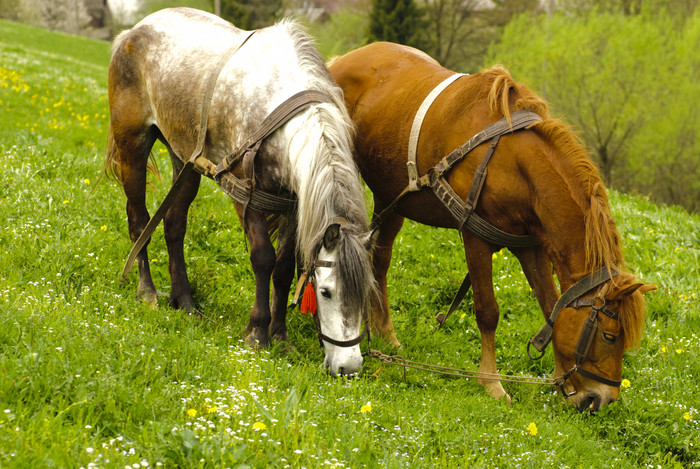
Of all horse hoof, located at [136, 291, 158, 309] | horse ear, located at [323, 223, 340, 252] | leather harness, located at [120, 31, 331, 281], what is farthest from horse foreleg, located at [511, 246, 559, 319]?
horse hoof, located at [136, 291, 158, 309]

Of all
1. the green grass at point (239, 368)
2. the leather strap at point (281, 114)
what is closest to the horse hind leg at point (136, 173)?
the green grass at point (239, 368)

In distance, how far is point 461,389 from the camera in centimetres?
458

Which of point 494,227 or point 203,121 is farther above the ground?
point 203,121

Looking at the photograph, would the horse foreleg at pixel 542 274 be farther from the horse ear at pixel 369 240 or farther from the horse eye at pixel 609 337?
the horse ear at pixel 369 240

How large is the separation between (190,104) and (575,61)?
71.7 ft

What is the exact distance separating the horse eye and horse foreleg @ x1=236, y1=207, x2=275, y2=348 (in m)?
2.22

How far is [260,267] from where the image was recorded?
4371mm

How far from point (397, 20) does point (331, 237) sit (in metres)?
27.6

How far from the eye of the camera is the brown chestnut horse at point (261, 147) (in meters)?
3.82

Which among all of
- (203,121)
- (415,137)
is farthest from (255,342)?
(415,137)

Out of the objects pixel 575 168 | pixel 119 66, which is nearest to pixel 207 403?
pixel 575 168

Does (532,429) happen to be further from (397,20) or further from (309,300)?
(397,20)

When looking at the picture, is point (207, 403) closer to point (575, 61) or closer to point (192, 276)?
point (192, 276)

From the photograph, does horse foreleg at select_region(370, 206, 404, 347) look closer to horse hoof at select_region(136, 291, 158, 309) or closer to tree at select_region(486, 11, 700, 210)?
horse hoof at select_region(136, 291, 158, 309)
